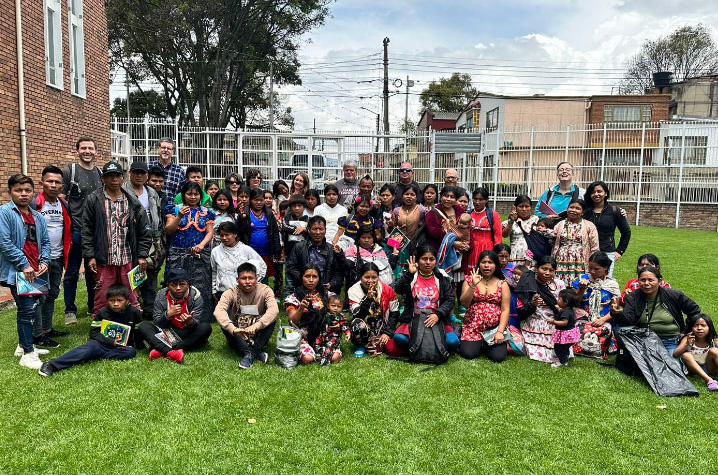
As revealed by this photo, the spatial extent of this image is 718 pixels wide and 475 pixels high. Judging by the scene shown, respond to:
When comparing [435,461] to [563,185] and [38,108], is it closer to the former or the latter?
[563,185]

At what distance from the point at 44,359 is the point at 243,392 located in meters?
2.17

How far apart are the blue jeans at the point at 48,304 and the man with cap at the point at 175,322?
3.43 ft

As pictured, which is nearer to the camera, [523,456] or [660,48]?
[523,456]

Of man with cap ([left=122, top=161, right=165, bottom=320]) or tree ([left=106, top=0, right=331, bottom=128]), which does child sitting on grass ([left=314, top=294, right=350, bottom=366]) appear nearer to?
man with cap ([left=122, top=161, right=165, bottom=320])

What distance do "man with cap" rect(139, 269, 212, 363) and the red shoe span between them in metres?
0.07

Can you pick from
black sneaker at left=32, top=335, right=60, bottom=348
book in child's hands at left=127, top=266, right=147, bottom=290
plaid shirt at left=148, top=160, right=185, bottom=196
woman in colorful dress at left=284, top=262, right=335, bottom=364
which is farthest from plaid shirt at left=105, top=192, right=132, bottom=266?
woman in colorful dress at left=284, top=262, right=335, bottom=364

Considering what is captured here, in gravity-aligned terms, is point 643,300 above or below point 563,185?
below

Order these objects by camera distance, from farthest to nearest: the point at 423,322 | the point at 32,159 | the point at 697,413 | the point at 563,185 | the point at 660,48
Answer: the point at 660,48, the point at 32,159, the point at 563,185, the point at 423,322, the point at 697,413

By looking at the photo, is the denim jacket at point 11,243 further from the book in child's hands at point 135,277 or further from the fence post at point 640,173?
the fence post at point 640,173

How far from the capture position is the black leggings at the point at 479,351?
498 centimetres

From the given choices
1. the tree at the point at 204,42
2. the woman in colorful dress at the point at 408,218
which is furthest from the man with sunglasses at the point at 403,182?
the tree at the point at 204,42

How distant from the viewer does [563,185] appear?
6.11 meters

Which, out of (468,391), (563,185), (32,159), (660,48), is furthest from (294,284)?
(660,48)

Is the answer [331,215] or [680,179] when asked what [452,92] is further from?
[331,215]
